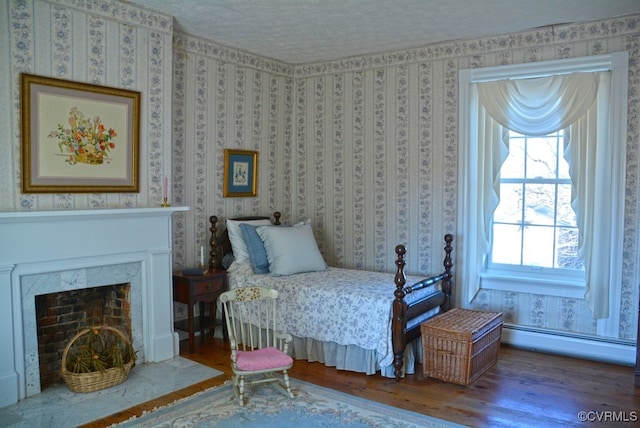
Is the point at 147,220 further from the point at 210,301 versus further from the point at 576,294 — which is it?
the point at 576,294

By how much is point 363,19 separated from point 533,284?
2.62m

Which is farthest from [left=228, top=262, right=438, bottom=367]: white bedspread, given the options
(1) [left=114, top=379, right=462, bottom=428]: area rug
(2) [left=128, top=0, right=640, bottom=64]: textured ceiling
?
(2) [left=128, top=0, right=640, bottom=64]: textured ceiling

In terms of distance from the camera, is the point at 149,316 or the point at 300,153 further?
the point at 300,153

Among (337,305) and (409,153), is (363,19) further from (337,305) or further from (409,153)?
(337,305)

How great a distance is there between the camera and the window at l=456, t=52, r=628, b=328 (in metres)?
4.20

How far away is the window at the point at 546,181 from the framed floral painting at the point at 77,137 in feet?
9.32

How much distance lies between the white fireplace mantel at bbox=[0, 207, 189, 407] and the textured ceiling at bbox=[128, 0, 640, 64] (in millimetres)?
1536

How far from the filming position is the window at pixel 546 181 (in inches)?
165

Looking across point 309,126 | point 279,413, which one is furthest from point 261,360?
point 309,126

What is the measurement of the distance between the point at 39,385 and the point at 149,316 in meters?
0.88

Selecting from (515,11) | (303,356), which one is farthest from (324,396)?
(515,11)

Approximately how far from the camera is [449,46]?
4.85m

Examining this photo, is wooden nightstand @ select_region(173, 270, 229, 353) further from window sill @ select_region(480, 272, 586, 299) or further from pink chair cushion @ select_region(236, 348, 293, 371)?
window sill @ select_region(480, 272, 586, 299)

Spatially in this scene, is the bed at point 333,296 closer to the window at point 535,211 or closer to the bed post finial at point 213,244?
the bed post finial at point 213,244
